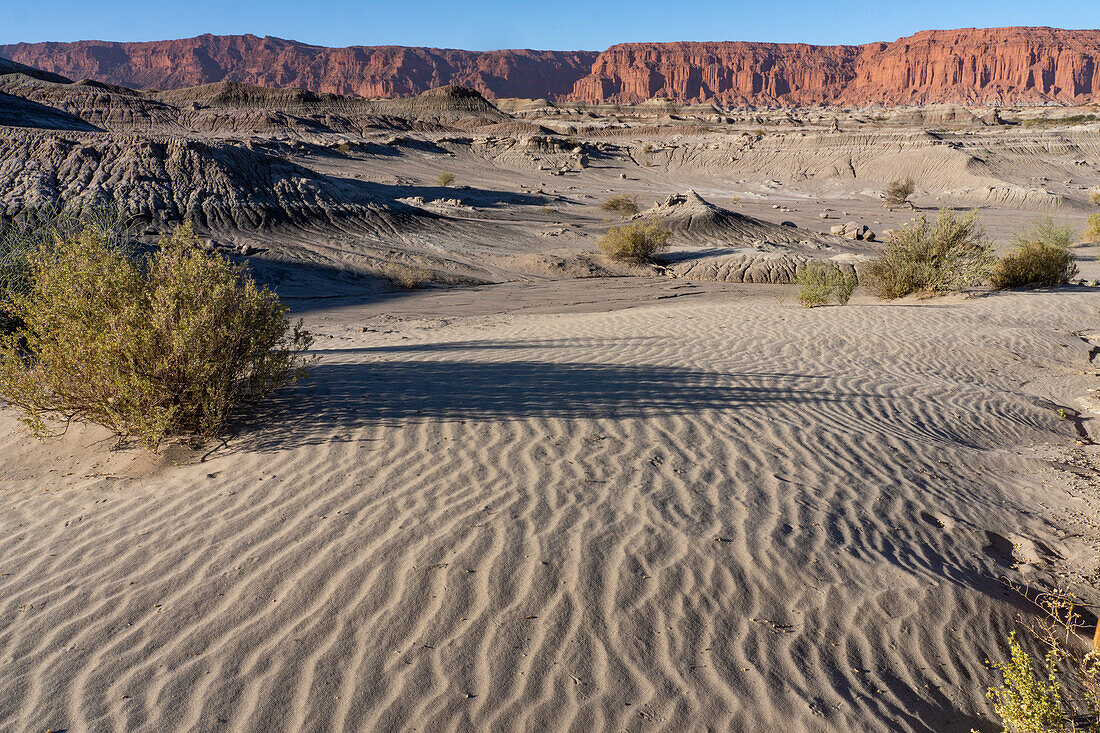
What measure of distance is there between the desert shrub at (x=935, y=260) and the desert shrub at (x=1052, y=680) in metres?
11.1

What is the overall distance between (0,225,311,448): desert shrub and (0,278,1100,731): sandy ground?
13.6 inches

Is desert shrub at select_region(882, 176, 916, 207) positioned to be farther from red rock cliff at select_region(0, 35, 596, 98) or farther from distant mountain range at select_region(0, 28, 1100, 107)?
red rock cliff at select_region(0, 35, 596, 98)

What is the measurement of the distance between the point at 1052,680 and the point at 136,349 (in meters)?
5.42

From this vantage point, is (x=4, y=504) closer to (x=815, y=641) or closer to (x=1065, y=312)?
(x=815, y=641)

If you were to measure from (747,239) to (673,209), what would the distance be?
3075 millimetres

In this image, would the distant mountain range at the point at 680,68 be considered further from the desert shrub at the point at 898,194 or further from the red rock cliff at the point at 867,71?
the desert shrub at the point at 898,194

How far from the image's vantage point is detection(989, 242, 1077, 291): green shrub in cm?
1455

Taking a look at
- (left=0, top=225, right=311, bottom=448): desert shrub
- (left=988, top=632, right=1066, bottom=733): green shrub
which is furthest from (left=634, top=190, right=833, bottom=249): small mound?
(left=988, top=632, right=1066, bottom=733): green shrub

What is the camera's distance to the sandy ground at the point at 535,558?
280 cm

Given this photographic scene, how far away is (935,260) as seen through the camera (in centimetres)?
1360

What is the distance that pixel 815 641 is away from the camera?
10.6 ft

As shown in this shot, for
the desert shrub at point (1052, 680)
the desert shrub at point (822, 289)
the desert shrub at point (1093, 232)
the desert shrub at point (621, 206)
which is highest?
the desert shrub at point (621, 206)

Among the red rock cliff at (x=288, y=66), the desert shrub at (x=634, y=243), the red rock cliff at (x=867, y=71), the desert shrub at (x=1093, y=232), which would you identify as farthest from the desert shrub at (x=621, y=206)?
the red rock cliff at (x=867, y=71)

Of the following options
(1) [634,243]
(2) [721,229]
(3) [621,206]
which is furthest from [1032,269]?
(3) [621,206]
